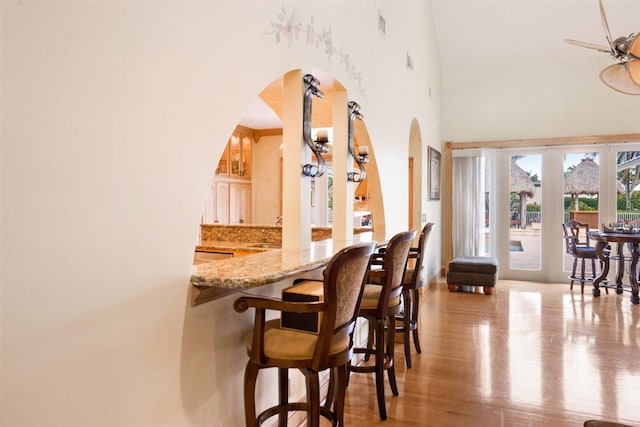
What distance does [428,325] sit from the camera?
14.8 feet

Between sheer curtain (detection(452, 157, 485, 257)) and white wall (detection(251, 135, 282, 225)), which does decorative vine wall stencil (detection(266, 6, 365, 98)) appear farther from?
sheer curtain (detection(452, 157, 485, 257))

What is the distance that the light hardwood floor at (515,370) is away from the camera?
8.58ft

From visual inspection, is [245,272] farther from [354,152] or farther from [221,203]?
[221,203]

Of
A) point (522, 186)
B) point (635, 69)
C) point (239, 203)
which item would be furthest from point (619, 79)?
point (239, 203)

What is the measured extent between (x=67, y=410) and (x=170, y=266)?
0.50 m

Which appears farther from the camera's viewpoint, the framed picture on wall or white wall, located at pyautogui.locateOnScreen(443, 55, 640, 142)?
white wall, located at pyautogui.locateOnScreen(443, 55, 640, 142)

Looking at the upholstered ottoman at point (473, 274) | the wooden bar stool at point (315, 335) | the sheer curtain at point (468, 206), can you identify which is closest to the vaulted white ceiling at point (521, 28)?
the sheer curtain at point (468, 206)

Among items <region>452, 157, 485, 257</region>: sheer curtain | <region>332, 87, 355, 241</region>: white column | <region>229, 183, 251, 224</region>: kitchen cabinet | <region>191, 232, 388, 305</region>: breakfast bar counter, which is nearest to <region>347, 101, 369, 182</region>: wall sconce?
<region>332, 87, 355, 241</region>: white column

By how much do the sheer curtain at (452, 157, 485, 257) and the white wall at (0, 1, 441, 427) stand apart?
5877 mm

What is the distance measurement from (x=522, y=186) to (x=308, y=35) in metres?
5.80

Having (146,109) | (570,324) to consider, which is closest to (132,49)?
(146,109)

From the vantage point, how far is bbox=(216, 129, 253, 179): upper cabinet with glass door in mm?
6613

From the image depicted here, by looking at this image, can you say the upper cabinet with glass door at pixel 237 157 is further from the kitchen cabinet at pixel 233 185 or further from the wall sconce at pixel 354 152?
the wall sconce at pixel 354 152

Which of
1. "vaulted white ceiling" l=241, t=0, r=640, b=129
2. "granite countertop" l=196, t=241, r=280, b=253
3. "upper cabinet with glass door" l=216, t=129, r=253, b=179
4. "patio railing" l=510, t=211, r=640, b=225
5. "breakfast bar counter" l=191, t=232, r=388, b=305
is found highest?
"vaulted white ceiling" l=241, t=0, r=640, b=129
